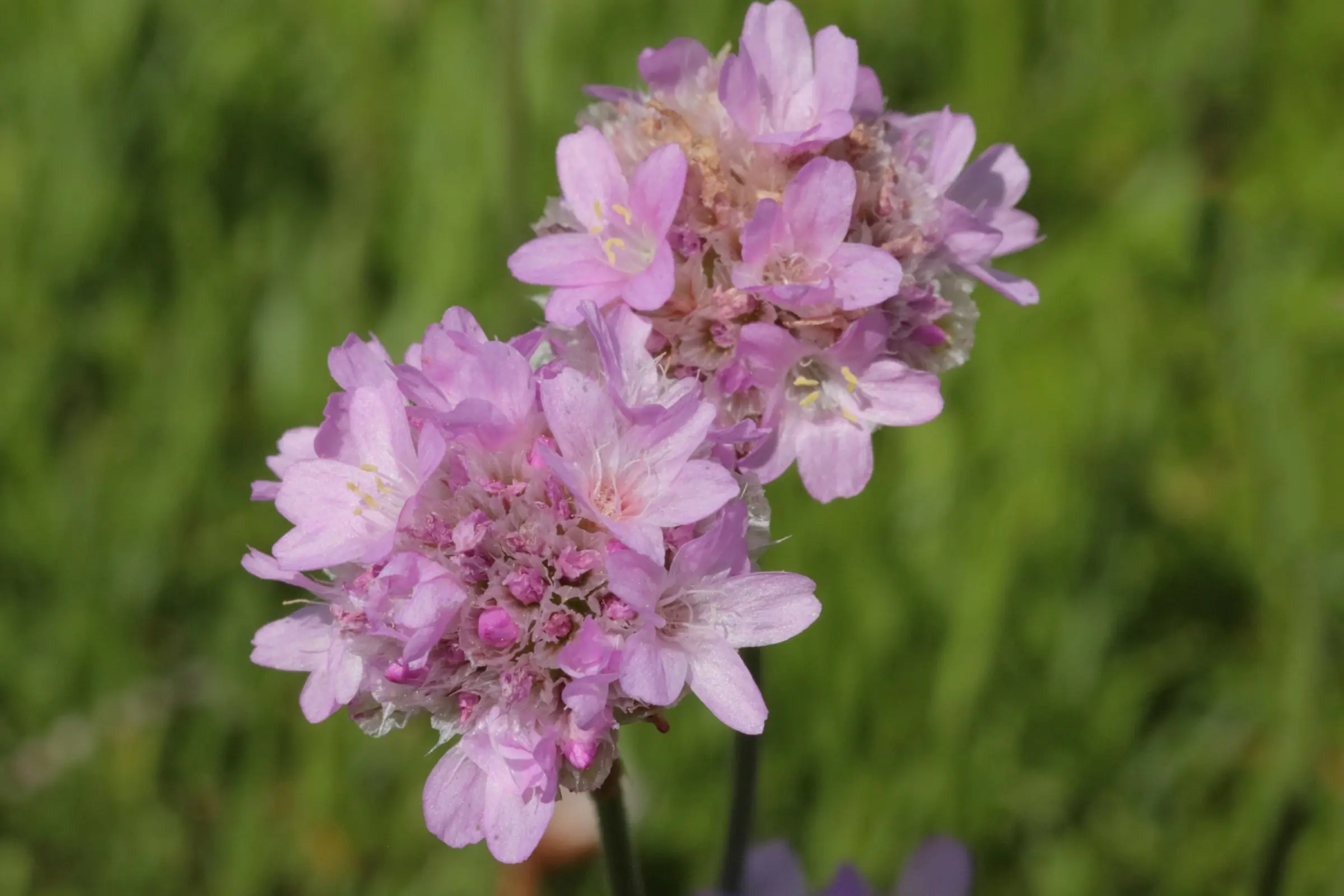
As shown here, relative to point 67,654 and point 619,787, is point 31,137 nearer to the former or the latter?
point 67,654

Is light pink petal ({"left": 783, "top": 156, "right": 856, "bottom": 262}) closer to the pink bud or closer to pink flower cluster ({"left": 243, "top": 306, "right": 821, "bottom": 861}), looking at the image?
pink flower cluster ({"left": 243, "top": 306, "right": 821, "bottom": 861})

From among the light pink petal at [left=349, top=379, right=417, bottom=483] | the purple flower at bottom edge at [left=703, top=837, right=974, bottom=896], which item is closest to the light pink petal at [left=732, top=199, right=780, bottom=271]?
the light pink petal at [left=349, top=379, right=417, bottom=483]

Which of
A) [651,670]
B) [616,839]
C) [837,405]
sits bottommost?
[616,839]

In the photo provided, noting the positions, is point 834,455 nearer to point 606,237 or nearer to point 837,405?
point 837,405

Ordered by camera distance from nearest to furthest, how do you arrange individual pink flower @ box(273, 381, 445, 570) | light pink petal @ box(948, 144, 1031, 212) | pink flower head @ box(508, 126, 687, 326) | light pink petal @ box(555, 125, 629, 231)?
individual pink flower @ box(273, 381, 445, 570) → pink flower head @ box(508, 126, 687, 326) → light pink petal @ box(555, 125, 629, 231) → light pink petal @ box(948, 144, 1031, 212)

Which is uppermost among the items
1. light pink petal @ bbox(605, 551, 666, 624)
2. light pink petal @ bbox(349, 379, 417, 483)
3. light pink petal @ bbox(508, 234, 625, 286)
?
light pink petal @ bbox(508, 234, 625, 286)

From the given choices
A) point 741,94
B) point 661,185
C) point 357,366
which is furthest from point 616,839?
point 741,94
